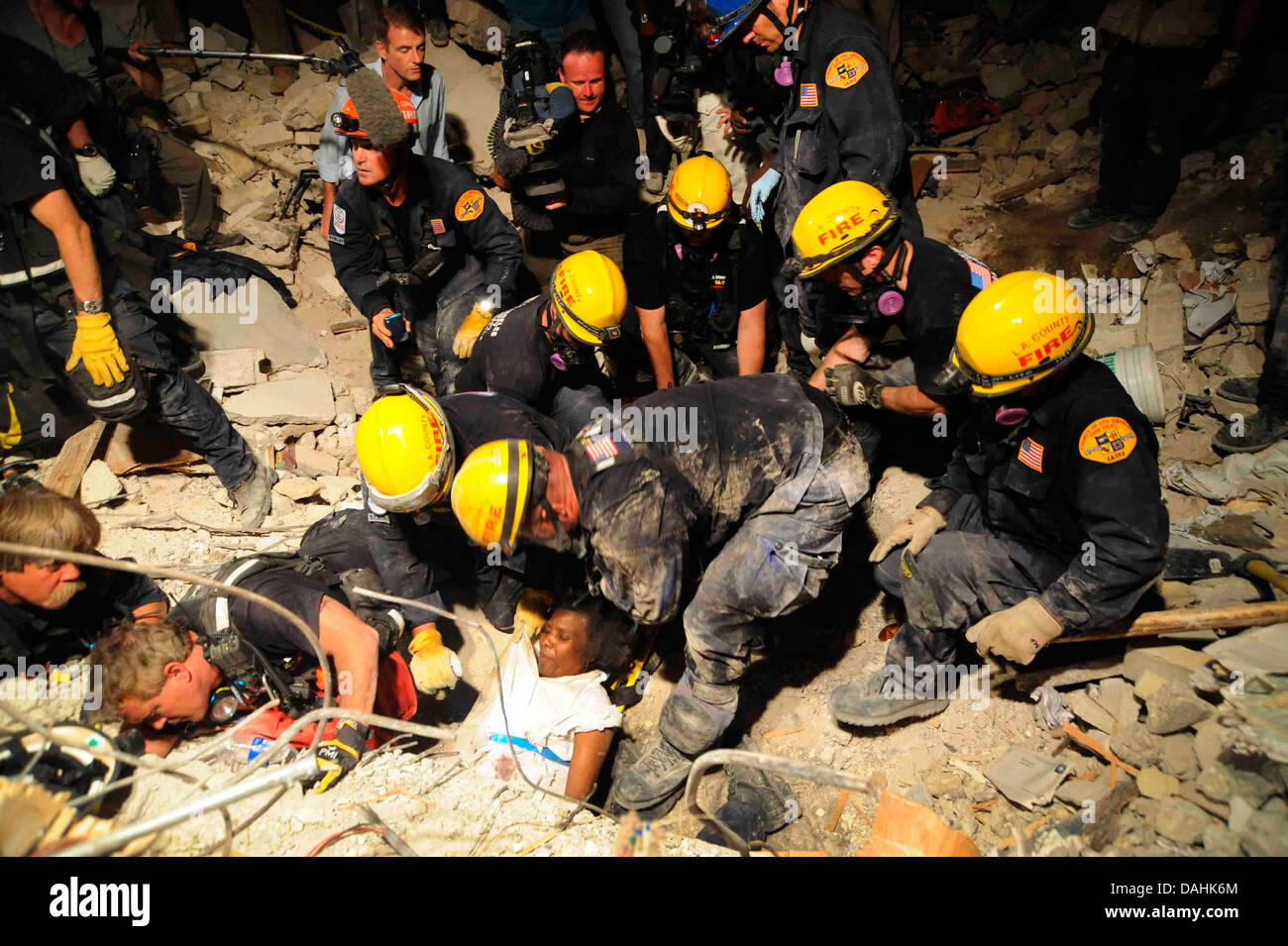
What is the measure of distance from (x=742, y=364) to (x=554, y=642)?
2243mm

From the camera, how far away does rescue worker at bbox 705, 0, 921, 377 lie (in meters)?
3.76

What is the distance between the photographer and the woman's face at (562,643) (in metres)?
3.38

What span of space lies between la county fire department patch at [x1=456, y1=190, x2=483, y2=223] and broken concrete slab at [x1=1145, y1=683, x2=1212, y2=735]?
451cm

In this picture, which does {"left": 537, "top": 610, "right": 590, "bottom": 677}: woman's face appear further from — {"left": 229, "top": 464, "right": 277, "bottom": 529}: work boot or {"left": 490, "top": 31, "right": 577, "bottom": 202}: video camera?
{"left": 490, "top": 31, "right": 577, "bottom": 202}: video camera

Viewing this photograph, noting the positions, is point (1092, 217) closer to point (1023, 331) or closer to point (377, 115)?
point (1023, 331)

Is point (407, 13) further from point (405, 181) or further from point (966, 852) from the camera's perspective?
point (966, 852)

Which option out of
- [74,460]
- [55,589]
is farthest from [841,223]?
[74,460]

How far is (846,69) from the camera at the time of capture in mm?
3791

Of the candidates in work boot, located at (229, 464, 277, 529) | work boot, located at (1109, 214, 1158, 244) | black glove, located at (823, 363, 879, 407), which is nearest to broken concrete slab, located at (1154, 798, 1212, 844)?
black glove, located at (823, 363, 879, 407)

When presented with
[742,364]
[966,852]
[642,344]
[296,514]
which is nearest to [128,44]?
[296,514]

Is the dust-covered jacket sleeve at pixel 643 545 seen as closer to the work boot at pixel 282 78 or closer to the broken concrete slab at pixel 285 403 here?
the broken concrete slab at pixel 285 403

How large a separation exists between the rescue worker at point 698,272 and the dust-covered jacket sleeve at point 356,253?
1.75 meters

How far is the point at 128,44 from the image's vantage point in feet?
18.8

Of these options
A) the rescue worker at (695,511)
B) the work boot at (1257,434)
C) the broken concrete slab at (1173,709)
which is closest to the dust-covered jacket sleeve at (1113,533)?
the broken concrete slab at (1173,709)
